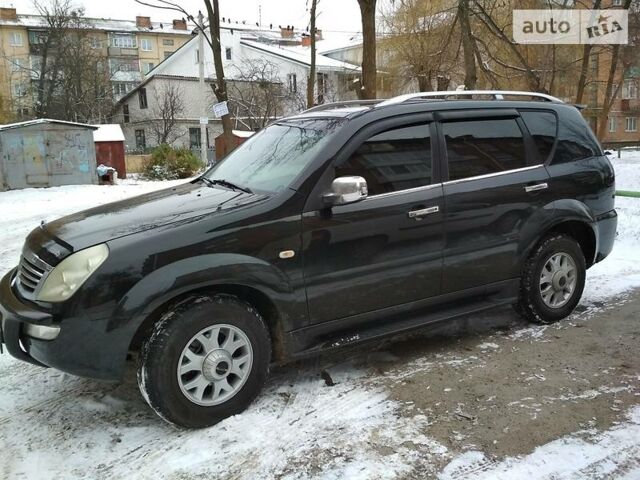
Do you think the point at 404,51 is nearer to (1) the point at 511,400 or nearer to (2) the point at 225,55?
(1) the point at 511,400

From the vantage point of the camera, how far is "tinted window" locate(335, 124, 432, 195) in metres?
3.84

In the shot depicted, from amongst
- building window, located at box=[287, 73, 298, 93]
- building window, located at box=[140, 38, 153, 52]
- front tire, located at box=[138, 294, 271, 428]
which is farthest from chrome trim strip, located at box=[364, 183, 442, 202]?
building window, located at box=[140, 38, 153, 52]

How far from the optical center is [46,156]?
1856 centimetres

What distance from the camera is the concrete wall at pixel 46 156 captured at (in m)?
17.9

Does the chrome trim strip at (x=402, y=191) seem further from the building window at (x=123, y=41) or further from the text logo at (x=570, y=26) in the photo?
the building window at (x=123, y=41)

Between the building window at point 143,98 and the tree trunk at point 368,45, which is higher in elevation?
the building window at point 143,98

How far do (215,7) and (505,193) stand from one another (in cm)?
1694

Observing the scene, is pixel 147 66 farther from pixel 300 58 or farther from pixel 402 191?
pixel 402 191

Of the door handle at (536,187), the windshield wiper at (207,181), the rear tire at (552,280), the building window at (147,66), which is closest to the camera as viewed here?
the windshield wiper at (207,181)

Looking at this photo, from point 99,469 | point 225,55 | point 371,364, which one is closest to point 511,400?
point 371,364

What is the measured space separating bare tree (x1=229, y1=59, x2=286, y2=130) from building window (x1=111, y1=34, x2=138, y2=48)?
28921mm

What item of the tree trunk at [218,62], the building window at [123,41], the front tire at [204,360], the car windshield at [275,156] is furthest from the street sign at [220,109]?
the building window at [123,41]

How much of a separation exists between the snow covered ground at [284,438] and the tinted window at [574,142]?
1.84m

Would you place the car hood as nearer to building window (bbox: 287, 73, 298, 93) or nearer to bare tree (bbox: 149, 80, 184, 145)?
bare tree (bbox: 149, 80, 184, 145)
